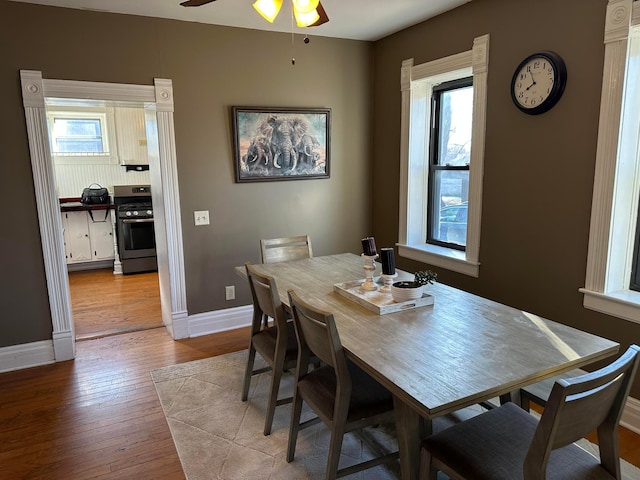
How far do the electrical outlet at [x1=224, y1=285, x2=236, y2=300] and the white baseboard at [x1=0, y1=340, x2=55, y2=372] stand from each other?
4.57 ft

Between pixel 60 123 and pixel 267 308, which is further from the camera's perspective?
pixel 60 123

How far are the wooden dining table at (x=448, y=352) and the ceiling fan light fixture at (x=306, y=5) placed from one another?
4.77 ft

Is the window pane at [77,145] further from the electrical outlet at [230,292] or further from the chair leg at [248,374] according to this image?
the chair leg at [248,374]

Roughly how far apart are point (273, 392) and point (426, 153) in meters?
2.56

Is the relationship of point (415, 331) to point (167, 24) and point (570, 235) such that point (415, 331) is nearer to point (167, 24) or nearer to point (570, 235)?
point (570, 235)

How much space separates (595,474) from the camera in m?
1.41

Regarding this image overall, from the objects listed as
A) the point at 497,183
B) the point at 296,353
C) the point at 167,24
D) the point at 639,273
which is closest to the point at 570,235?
the point at 639,273

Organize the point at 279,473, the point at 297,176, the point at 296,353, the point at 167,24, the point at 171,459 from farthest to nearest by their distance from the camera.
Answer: the point at 297,176
the point at 167,24
the point at 296,353
the point at 171,459
the point at 279,473

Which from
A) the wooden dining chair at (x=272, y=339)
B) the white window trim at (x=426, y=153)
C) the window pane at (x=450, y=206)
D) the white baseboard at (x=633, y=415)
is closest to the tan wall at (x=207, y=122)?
the white window trim at (x=426, y=153)

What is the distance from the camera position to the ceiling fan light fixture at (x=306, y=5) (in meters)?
2.08

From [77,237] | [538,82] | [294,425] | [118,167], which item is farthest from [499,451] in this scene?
[118,167]

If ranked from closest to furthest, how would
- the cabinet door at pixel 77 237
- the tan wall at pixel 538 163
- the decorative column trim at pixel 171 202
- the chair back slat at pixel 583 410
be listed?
the chair back slat at pixel 583 410, the tan wall at pixel 538 163, the decorative column trim at pixel 171 202, the cabinet door at pixel 77 237

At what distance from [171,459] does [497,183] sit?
8.74ft

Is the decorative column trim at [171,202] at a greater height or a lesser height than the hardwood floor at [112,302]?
greater
